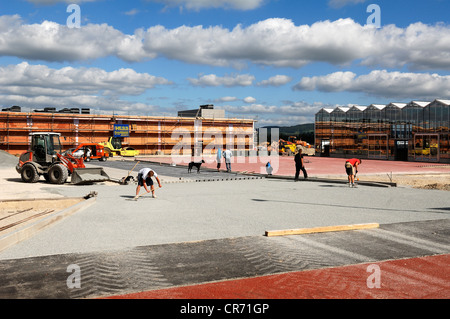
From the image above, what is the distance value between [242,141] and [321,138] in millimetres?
13938

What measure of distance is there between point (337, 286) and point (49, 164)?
64.1 feet

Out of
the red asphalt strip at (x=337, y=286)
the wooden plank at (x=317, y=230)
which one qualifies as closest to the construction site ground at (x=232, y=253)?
the red asphalt strip at (x=337, y=286)

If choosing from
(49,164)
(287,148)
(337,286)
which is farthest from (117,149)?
(337,286)

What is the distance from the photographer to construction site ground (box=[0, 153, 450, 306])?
592 cm

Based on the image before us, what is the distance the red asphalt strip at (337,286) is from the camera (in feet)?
18.6

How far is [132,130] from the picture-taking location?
6009 cm

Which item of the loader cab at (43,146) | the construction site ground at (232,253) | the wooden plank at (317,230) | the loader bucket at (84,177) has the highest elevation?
the loader cab at (43,146)

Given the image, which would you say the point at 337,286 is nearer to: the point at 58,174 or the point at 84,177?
the point at 84,177

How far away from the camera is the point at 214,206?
13.8 meters

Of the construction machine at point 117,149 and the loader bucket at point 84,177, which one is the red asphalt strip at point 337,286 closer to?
the loader bucket at point 84,177

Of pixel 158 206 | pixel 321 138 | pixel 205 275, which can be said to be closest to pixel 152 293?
pixel 205 275

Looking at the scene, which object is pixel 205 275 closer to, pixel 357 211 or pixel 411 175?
pixel 357 211

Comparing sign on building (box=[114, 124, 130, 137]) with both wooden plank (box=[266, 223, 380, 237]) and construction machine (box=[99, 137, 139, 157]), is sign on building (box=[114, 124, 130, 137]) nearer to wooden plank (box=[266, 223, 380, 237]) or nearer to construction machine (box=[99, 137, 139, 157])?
construction machine (box=[99, 137, 139, 157])

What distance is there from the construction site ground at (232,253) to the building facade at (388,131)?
32.2 meters
